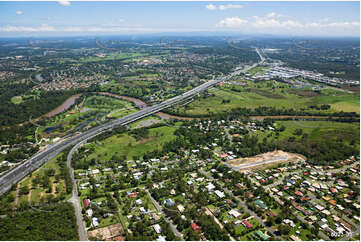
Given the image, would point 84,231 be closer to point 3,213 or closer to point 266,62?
point 3,213

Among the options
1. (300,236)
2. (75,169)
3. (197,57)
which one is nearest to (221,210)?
(300,236)

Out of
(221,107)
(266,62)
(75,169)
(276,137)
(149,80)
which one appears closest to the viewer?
(75,169)

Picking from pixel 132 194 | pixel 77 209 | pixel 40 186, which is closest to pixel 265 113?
pixel 132 194

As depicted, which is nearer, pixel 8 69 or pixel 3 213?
pixel 3 213

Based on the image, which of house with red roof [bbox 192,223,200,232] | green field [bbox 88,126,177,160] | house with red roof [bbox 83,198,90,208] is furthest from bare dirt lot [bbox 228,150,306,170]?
house with red roof [bbox 83,198,90,208]

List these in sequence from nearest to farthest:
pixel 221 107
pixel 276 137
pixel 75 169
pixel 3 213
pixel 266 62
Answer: pixel 3 213
pixel 75 169
pixel 276 137
pixel 221 107
pixel 266 62

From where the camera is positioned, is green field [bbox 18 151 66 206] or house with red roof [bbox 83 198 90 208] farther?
green field [bbox 18 151 66 206]

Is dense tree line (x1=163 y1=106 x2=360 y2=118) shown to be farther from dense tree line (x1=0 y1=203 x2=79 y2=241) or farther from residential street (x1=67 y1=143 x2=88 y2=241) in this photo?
dense tree line (x1=0 y1=203 x2=79 y2=241)
